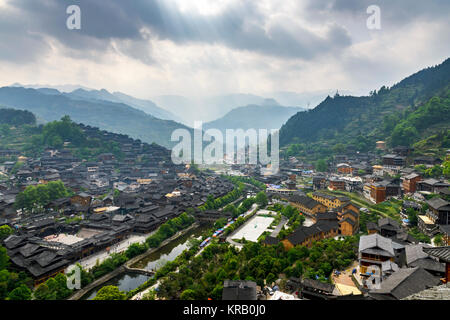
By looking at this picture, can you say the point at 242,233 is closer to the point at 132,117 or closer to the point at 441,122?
the point at 441,122

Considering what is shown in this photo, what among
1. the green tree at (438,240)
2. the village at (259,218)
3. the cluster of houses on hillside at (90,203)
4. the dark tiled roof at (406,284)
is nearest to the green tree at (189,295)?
the village at (259,218)

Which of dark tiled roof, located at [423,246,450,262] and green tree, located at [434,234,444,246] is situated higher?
dark tiled roof, located at [423,246,450,262]

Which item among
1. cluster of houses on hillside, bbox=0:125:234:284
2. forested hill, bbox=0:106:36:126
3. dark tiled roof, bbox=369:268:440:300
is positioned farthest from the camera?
forested hill, bbox=0:106:36:126

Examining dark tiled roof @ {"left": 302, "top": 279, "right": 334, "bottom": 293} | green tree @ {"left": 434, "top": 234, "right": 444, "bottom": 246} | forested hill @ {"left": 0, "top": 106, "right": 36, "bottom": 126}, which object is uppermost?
forested hill @ {"left": 0, "top": 106, "right": 36, "bottom": 126}

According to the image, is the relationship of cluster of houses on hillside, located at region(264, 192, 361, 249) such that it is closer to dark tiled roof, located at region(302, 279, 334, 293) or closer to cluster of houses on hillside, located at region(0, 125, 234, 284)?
dark tiled roof, located at region(302, 279, 334, 293)

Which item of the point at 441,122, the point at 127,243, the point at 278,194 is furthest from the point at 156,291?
the point at 441,122

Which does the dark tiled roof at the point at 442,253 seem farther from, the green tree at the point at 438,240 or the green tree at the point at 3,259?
the green tree at the point at 3,259

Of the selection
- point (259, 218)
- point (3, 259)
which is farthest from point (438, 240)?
point (3, 259)

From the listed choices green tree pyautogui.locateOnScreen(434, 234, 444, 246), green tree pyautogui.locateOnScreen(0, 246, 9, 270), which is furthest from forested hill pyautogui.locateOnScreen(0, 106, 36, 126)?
green tree pyautogui.locateOnScreen(434, 234, 444, 246)
